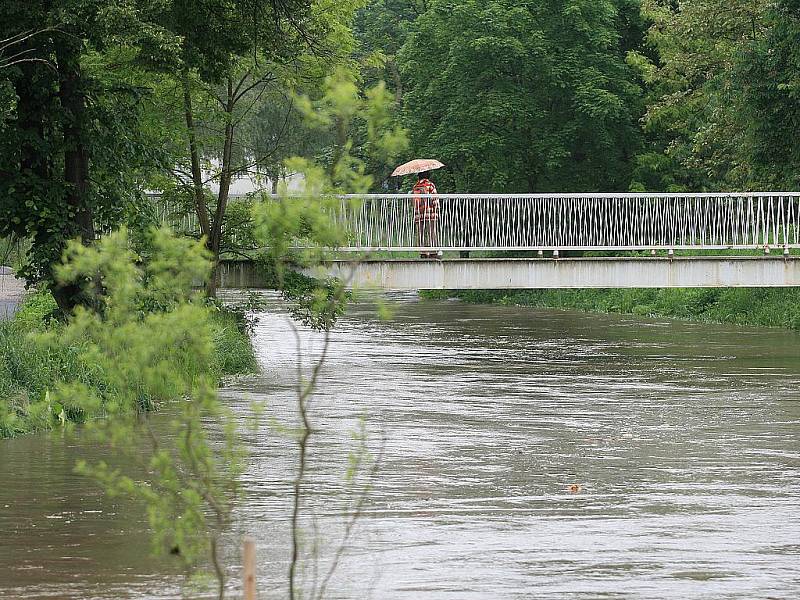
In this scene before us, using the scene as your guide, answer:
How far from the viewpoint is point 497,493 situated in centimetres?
1345

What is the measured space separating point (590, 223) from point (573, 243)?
0.80 metres

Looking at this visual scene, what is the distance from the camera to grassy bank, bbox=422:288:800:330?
36312 mm

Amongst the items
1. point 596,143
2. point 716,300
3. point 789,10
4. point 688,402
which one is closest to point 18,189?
point 688,402

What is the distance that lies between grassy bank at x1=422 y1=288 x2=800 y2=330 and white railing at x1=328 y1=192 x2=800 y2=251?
6841 mm

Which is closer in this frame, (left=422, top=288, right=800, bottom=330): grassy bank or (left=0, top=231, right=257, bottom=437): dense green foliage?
(left=0, top=231, right=257, bottom=437): dense green foliage

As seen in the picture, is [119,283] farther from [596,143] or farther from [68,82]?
[596,143]

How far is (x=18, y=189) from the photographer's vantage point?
66.4 ft

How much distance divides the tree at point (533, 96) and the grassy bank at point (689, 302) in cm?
401

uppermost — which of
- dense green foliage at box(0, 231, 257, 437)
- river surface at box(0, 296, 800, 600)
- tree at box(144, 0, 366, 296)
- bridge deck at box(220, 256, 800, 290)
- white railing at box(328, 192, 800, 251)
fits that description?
tree at box(144, 0, 366, 296)

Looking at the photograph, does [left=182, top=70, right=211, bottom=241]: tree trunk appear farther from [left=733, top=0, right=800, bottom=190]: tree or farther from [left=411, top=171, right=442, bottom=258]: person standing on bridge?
[left=733, top=0, right=800, bottom=190]: tree

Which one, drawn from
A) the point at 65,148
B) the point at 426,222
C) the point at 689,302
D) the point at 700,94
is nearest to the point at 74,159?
the point at 65,148

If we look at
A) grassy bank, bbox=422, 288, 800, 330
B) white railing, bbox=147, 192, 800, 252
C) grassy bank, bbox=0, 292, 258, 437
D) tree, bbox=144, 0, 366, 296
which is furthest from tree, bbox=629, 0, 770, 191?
grassy bank, bbox=0, 292, 258, 437

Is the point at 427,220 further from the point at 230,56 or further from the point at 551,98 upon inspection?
the point at 551,98

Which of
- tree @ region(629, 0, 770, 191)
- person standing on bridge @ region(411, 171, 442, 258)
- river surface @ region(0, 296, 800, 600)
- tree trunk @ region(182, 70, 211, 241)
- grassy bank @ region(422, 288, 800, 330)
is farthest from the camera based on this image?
grassy bank @ region(422, 288, 800, 330)
